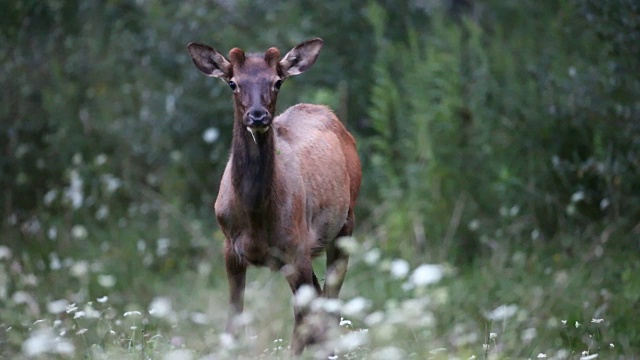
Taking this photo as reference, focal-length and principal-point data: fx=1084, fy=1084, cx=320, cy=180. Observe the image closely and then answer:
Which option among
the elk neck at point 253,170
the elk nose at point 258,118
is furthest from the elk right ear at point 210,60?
the elk nose at point 258,118

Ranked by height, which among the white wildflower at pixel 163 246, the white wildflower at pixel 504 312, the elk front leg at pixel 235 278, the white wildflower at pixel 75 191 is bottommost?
the white wildflower at pixel 504 312

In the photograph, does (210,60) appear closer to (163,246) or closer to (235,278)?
(235,278)

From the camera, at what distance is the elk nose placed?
20.8 ft

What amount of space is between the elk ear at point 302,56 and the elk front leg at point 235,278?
124 centimetres

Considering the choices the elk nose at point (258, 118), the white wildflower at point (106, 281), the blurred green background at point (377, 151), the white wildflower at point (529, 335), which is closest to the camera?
the white wildflower at point (529, 335)

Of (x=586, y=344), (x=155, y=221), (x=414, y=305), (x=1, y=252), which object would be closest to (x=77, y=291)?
(x=1, y=252)

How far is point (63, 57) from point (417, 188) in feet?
15.2

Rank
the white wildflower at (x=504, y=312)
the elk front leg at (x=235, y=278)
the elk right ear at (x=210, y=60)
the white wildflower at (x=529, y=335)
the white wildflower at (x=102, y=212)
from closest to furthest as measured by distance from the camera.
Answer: the white wildflower at (x=504, y=312) < the white wildflower at (x=529, y=335) < the elk front leg at (x=235, y=278) < the elk right ear at (x=210, y=60) < the white wildflower at (x=102, y=212)

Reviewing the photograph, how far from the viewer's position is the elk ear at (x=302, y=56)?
7.13m

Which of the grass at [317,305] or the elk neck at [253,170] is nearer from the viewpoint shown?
the grass at [317,305]

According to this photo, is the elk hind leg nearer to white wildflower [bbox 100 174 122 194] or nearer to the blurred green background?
the blurred green background

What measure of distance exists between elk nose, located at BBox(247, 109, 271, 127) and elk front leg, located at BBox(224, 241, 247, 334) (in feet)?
2.93

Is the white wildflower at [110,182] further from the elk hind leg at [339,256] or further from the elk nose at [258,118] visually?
the elk nose at [258,118]

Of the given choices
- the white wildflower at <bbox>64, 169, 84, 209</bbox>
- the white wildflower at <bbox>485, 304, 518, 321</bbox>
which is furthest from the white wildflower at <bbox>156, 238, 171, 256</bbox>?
the white wildflower at <bbox>485, 304, 518, 321</bbox>
